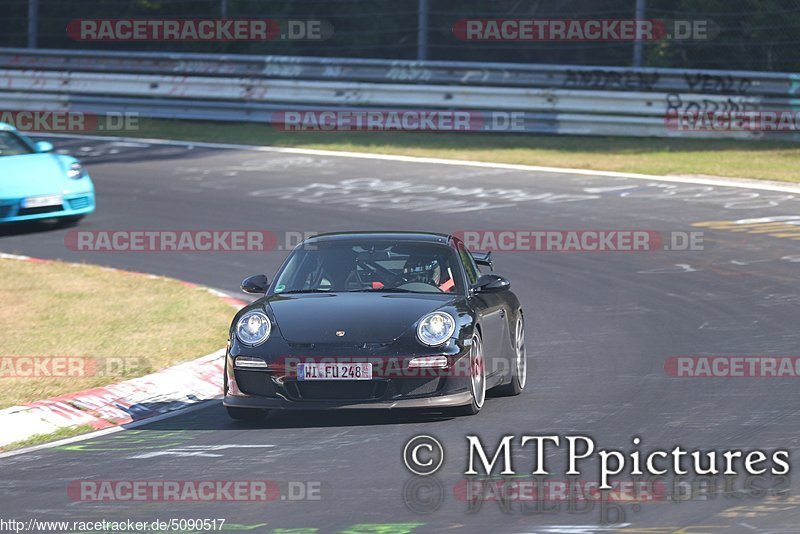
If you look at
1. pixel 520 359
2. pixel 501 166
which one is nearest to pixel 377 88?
pixel 501 166

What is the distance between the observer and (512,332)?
10047mm

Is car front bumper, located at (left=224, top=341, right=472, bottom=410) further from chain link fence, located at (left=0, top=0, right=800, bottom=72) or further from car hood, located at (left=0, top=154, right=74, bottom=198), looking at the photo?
chain link fence, located at (left=0, top=0, right=800, bottom=72)

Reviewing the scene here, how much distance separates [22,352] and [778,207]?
1008 centimetres

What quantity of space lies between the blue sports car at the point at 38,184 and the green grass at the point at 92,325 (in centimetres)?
166

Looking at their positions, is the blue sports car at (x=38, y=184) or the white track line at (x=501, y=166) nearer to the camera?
the blue sports car at (x=38, y=184)

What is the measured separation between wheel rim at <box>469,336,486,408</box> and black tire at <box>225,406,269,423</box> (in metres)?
1.38

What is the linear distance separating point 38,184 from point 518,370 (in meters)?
9.25

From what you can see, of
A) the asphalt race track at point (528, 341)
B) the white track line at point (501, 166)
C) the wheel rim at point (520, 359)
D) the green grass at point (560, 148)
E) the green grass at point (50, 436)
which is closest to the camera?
the asphalt race track at point (528, 341)

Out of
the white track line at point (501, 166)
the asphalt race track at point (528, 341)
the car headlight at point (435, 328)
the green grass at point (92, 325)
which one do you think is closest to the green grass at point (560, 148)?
the white track line at point (501, 166)

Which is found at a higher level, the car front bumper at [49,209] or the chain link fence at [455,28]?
the chain link fence at [455,28]

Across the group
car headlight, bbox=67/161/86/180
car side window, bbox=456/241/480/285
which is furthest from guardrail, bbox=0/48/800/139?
car side window, bbox=456/241/480/285

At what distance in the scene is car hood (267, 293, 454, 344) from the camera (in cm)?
872

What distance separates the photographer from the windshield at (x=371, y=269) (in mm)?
9664

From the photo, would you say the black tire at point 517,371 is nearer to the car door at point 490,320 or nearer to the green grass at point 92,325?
the car door at point 490,320
